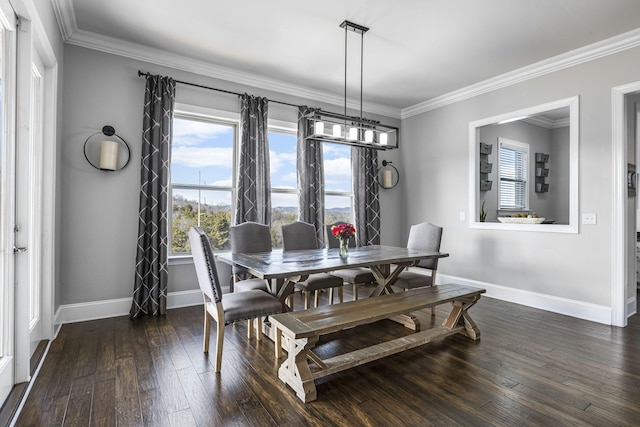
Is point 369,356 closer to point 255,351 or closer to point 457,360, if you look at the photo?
point 457,360

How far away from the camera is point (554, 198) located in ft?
21.0

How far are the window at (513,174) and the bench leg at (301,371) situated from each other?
468 centimetres

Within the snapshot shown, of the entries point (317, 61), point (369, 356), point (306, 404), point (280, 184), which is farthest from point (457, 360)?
point (317, 61)

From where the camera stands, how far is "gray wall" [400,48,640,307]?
11.5 ft

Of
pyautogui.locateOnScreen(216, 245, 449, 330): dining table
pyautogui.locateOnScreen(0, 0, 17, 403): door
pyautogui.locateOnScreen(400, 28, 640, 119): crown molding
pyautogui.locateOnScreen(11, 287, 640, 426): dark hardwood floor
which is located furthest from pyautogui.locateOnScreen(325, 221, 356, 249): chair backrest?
pyautogui.locateOnScreen(0, 0, 17, 403): door

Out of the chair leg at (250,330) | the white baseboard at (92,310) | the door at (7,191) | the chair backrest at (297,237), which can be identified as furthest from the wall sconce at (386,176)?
the door at (7,191)

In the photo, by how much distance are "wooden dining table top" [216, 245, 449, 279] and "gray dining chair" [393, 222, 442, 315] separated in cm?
26

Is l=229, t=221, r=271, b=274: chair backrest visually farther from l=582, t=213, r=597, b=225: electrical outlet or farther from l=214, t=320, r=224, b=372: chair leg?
l=582, t=213, r=597, b=225: electrical outlet

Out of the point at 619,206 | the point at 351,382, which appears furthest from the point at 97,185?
the point at 619,206

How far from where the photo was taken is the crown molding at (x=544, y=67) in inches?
131

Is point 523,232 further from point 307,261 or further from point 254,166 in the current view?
point 254,166

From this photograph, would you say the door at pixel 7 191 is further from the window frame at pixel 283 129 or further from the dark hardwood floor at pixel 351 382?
the window frame at pixel 283 129

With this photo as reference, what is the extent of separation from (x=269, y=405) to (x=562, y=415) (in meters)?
1.63

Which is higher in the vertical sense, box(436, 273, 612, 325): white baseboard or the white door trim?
the white door trim
